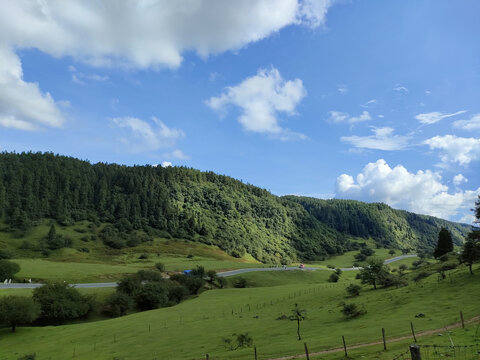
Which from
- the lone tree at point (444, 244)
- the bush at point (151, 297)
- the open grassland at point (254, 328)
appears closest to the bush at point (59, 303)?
the open grassland at point (254, 328)

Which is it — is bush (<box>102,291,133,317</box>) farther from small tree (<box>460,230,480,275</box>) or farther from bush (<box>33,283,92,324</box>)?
small tree (<box>460,230,480,275</box>)

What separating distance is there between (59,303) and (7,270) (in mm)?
33236

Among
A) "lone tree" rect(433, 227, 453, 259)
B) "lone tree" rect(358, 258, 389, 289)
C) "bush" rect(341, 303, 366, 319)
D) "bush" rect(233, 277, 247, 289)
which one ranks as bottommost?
"bush" rect(233, 277, 247, 289)

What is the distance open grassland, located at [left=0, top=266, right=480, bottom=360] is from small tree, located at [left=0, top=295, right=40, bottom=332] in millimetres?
2263

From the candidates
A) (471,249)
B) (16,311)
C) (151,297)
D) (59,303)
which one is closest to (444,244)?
(471,249)

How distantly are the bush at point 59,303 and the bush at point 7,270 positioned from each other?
25015 millimetres

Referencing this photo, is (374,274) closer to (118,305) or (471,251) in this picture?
(471,251)

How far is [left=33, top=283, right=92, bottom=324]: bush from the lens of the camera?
6656 centimetres

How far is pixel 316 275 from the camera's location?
A: 130375 mm

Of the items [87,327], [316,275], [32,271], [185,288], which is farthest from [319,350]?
[316,275]

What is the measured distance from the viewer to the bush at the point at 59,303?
66.6 metres

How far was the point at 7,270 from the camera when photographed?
86.5 m

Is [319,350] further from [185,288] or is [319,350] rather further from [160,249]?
[160,249]

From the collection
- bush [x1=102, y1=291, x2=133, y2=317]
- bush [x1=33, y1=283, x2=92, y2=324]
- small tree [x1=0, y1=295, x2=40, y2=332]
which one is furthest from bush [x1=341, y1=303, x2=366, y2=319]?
small tree [x1=0, y1=295, x2=40, y2=332]
